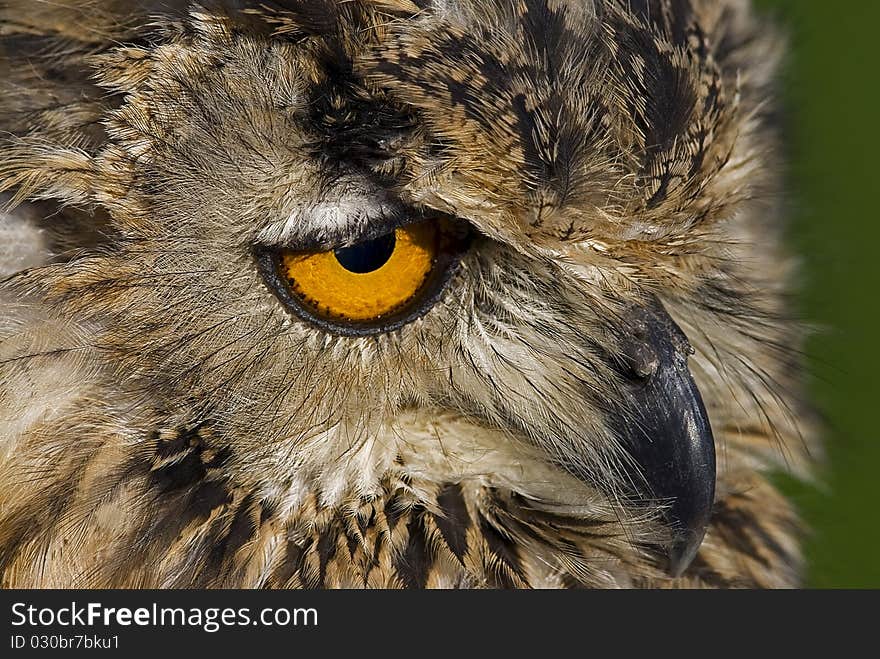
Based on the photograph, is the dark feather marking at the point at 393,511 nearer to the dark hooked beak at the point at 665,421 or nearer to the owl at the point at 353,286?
the owl at the point at 353,286

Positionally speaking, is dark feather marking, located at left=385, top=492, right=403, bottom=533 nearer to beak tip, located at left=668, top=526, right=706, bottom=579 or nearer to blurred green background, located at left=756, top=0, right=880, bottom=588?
beak tip, located at left=668, top=526, right=706, bottom=579

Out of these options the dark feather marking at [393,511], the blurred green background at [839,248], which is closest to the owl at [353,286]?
the dark feather marking at [393,511]

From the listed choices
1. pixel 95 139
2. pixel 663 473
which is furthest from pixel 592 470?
pixel 95 139

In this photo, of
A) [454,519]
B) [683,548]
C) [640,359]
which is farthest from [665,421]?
[454,519]

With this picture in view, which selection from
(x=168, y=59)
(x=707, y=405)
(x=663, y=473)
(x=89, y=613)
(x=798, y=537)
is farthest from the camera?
(x=798, y=537)

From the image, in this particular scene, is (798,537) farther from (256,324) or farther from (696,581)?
(256,324)

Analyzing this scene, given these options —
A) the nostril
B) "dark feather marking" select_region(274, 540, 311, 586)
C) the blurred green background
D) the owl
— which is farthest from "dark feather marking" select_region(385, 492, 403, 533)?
the blurred green background
